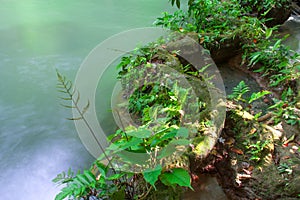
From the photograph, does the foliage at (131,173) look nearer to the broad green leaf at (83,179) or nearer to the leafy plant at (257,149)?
the broad green leaf at (83,179)

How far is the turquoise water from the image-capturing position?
2670 mm

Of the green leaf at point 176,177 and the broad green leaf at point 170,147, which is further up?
the broad green leaf at point 170,147

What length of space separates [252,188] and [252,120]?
536 mm

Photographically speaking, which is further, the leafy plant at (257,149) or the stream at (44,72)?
the stream at (44,72)

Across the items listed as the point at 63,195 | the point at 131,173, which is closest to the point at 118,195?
the point at 131,173

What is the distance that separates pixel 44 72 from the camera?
404cm

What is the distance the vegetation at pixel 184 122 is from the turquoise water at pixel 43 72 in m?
0.45

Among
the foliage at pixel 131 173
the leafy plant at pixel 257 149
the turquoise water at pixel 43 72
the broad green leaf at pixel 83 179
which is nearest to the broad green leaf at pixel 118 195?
the foliage at pixel 131 173

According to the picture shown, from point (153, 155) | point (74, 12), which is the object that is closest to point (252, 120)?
point (153, 155)

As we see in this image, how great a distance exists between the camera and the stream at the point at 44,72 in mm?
2670

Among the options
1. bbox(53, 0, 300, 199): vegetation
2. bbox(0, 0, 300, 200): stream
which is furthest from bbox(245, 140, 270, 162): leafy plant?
bbox(0, 0, 300, 200): stream

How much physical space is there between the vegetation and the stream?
1.44ft

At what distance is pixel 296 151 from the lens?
1.95 m

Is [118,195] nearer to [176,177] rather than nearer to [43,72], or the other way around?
[176,177]
